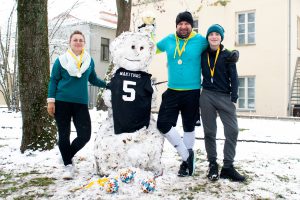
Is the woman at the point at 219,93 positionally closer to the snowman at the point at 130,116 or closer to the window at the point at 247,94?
the snowman at the point at 130,116

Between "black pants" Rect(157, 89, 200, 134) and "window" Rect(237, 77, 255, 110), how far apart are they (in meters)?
12.2

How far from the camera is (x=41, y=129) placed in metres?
5.70

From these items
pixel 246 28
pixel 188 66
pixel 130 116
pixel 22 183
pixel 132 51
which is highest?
pixel 246 28

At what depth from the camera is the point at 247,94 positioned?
1630 centimetres

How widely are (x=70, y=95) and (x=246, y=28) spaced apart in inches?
530

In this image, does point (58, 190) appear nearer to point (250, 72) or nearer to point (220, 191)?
point (220, 191)

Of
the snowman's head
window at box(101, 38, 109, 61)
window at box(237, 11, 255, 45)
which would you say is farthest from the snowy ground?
window at box(101, 38, 109, 61)

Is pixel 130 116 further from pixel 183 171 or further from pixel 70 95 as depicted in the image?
pixel 183 171

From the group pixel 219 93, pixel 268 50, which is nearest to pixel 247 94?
pixel 268 50

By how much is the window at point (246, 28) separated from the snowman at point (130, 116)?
13.0 metres

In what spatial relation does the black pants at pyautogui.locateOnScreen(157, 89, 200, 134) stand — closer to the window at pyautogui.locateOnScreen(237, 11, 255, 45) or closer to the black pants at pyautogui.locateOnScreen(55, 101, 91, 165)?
the black pants at pyautogui.locateOnScreen(55, 101, 91, 165)

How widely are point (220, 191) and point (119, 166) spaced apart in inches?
44.5

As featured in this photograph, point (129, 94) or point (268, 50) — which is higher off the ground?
point (268, 50)

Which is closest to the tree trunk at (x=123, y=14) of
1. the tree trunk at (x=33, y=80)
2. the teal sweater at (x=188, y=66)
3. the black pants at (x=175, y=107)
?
the tree trunk at (x=33, y=80)
